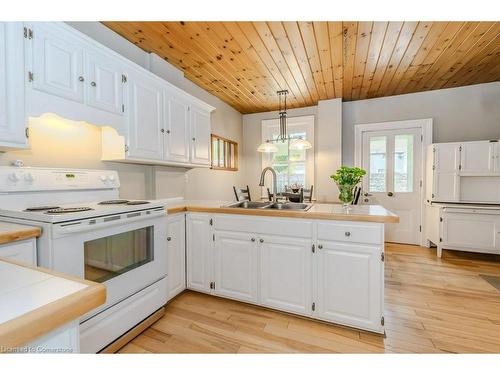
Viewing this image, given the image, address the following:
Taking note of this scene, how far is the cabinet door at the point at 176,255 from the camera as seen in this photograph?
6.88 feet

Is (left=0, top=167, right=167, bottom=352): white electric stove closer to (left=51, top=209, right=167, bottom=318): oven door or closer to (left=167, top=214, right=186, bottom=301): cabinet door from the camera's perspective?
(left=51, top=209, right=167, bottom=318): oven door

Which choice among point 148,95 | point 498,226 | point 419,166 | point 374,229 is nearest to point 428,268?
point 498,226

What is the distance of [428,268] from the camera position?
3.00 m

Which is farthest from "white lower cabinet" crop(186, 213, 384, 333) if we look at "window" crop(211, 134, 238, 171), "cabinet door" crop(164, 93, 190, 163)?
"window" crop(211, 134, 238, 171)

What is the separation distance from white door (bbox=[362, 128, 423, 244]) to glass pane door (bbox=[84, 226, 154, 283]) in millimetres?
3731

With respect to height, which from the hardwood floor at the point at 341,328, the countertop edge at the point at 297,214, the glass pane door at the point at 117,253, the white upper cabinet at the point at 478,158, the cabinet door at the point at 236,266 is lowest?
the hardwood floor at the point at 341,328

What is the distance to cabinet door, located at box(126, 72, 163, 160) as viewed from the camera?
1945mm

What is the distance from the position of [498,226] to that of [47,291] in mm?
4474

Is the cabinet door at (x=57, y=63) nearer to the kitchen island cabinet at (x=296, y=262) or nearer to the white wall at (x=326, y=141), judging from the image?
the kitchen island cabinet at (x=296, y=262)

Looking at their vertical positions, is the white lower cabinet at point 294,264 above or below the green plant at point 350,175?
below

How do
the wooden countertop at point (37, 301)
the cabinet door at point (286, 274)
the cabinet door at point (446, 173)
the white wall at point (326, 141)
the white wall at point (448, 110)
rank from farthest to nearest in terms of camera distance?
1. the white wall at point (326, 141)
2. the white wall at point (448, 110)
3. the cabinet door at point (446, 173)
4. the cabinet door at point (286, 274)
5. the wooden countertop at point (37, 301)

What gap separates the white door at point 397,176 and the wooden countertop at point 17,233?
14.2ft

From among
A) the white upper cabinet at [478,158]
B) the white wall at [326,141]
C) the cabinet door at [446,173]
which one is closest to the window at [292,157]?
the white wall at [326,141]

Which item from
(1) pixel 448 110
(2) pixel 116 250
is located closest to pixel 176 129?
(2) pixel 116 250
